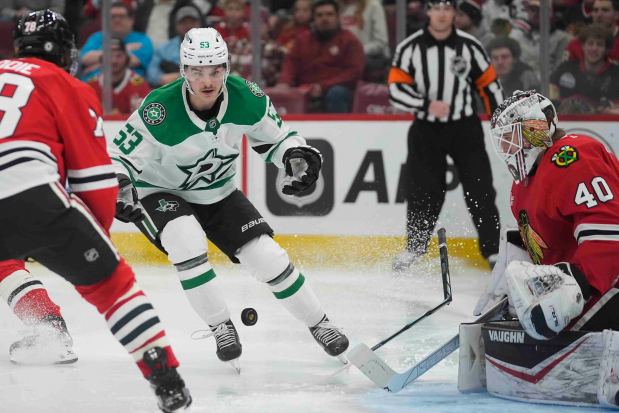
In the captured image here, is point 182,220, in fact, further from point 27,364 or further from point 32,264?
point 32,264

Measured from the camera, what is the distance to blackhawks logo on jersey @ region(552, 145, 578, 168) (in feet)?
9.64

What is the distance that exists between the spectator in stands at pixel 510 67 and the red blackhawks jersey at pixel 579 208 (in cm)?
298

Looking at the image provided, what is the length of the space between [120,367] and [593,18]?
3.36m

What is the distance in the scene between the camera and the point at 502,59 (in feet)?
19.6

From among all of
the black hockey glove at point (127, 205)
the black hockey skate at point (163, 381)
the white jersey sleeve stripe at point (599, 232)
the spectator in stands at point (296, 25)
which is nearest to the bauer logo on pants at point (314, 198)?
the spectator in stands at point (296, 25)

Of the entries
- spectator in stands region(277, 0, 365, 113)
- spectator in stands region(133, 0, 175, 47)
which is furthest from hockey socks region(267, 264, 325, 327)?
spectator in stands region(133, 0, 175, 47)

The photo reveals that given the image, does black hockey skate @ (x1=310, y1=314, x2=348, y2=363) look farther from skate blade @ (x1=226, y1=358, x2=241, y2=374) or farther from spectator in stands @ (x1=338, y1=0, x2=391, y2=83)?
spectator in stands @ (x1=338, y1=0, x2=391, y2=83)

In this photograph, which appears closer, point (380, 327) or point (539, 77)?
point (380, 327)

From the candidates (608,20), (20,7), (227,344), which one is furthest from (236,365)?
(20,7)

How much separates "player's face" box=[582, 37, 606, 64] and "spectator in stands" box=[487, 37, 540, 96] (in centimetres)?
27

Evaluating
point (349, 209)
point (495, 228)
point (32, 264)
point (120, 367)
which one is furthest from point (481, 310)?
point (32, 264)

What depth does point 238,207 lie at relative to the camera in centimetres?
366

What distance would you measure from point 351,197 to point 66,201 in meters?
3.57

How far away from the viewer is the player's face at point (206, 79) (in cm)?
349
